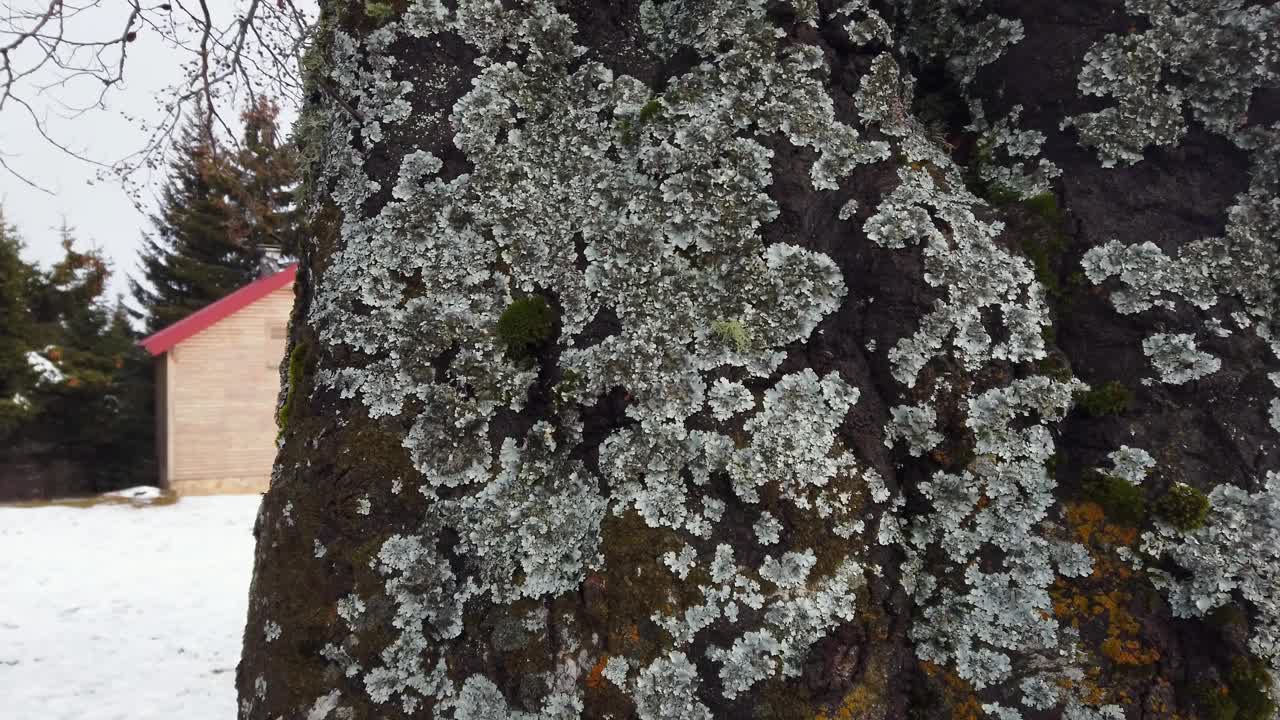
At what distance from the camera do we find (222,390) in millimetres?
14602

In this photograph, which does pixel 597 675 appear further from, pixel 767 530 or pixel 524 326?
pixel 524 326

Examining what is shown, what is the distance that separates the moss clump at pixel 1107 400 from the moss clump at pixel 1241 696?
1.72 feet

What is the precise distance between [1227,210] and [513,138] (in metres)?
1.71

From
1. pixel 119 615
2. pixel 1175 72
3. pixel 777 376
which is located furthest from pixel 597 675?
pixel 119 615

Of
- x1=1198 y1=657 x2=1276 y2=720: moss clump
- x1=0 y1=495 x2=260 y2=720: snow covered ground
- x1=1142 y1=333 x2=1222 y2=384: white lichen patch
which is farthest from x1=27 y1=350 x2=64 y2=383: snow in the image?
x1=1198 y1=657 x2=1276 y2=720: moss clump

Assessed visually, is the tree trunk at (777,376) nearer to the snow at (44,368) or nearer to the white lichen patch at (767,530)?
the white lichen patch at (767,530)

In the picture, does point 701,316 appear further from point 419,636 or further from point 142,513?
point 142,513

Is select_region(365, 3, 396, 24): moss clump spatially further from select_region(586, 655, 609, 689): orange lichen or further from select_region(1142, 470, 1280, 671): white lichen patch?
select_region(1142, 470, 1280, 671): white lichen patch

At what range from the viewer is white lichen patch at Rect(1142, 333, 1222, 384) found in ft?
5.19

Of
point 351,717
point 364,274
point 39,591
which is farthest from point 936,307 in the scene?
point 39,591

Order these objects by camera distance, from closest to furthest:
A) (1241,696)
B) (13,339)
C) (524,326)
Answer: (1241,696) → (524,326) → (13,339)

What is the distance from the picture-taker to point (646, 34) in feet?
6.40

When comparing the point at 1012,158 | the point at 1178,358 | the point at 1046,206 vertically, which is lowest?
the point at 1178,358

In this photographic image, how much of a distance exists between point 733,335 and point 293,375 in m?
1.14
